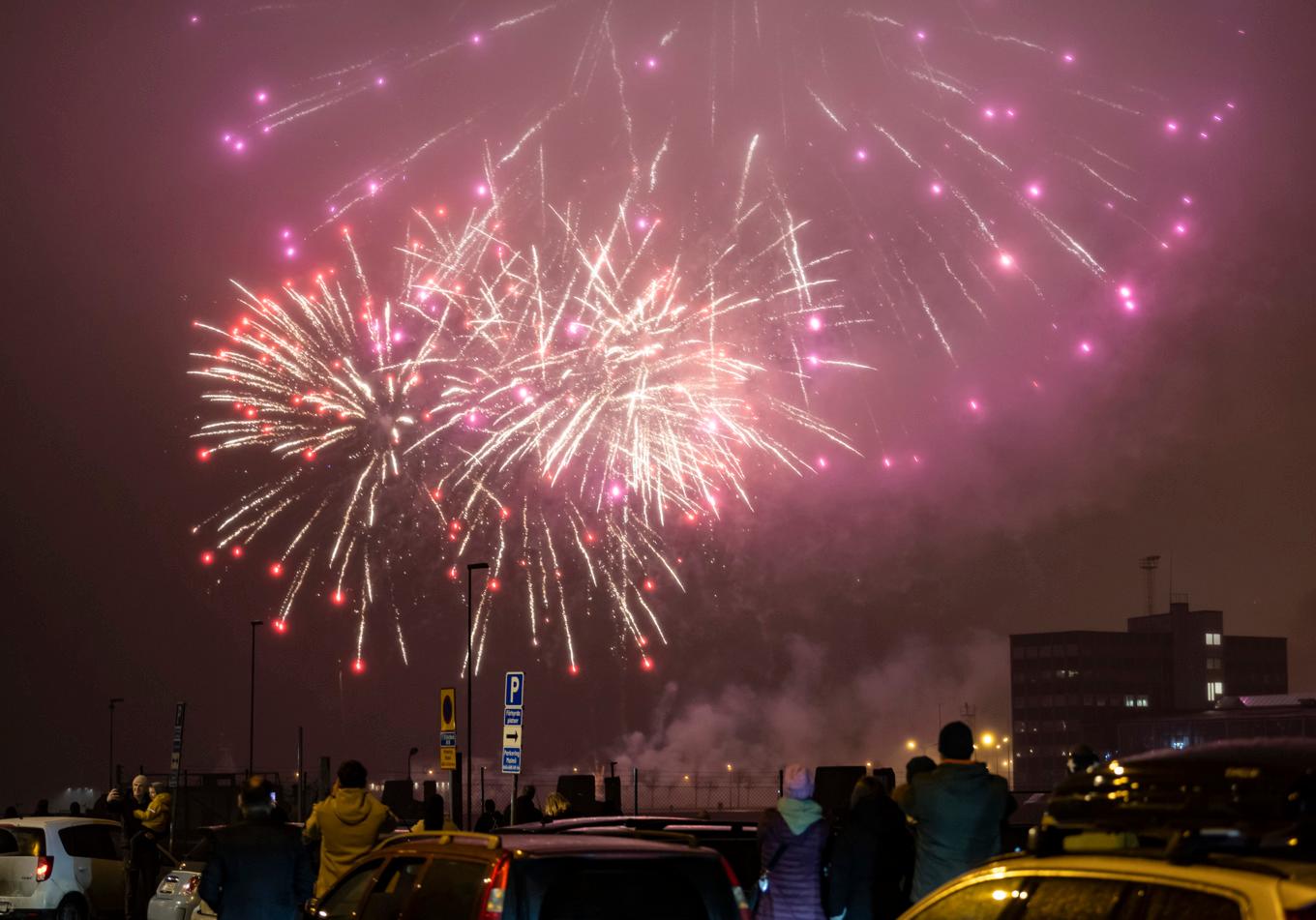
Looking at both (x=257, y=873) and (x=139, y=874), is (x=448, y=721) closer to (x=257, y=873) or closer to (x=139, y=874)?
(x=139, y=874)

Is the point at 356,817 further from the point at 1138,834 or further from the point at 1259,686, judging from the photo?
→ the point at 1259,686

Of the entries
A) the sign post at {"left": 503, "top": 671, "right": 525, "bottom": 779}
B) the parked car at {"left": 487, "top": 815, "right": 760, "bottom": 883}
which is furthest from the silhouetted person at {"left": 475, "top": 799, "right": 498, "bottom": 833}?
the parked car at {"left": 487, "top": 815, "right": 760, "bottom": 883}

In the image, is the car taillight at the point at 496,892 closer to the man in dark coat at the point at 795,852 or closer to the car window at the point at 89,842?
the man in dark coat at the point at 795,852

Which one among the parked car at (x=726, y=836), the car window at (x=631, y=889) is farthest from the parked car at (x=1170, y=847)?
the parked car at (x=726, y=836)

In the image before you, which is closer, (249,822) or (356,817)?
(249,822)

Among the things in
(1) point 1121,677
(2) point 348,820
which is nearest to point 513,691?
(2) point 348,820

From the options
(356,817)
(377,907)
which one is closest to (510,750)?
(356,817)
